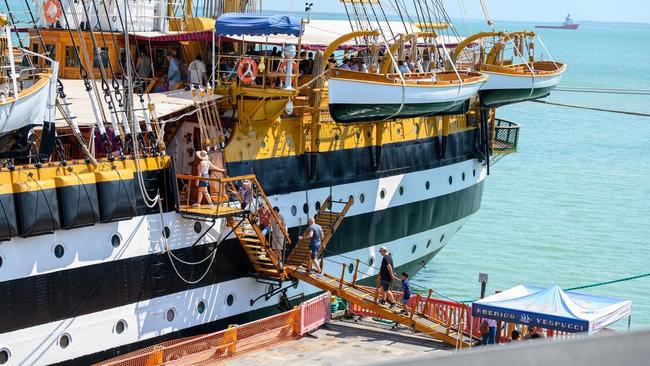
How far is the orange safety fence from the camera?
A: 1513cm

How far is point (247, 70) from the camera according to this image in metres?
19.0

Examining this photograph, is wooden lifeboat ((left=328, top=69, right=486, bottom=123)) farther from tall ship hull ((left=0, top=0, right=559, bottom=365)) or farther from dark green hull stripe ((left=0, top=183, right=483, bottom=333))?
dark green hull stripe ((left=0, top=183, right=483, bottom=333))

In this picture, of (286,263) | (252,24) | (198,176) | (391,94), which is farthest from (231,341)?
(391,94)

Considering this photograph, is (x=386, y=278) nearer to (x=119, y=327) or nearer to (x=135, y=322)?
(x=135, y=322)

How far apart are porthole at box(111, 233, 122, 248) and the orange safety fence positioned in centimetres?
166

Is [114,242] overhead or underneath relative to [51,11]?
underneath

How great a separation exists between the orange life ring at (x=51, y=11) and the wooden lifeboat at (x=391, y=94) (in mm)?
6700

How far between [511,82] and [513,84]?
120 mm

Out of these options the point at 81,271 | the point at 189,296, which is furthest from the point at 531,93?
the point at 81,271

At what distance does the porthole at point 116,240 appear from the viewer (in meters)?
16.3

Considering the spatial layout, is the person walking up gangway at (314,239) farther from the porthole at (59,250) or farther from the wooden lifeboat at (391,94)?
the porthole at (59,250)

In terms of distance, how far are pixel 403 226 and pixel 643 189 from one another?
3053 cm

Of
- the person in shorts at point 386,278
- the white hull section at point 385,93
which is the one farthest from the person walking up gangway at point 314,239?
the white hull section at point 385,93

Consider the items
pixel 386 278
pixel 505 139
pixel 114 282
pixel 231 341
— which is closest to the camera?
pixel 231 341
